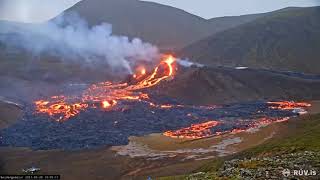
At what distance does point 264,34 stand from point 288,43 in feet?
55.9

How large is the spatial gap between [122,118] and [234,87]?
110 ft

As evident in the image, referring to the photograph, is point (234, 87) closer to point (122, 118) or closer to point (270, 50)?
point (122, 118)

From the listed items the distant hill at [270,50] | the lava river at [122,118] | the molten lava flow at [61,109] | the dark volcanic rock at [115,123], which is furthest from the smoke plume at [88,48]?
the dark volcanic rock at [115,123]

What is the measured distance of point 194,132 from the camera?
205ft

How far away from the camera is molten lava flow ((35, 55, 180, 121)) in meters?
81.6

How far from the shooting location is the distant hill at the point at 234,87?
94.5m

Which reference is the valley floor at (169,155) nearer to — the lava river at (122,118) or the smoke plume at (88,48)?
the lava river at (122,118)

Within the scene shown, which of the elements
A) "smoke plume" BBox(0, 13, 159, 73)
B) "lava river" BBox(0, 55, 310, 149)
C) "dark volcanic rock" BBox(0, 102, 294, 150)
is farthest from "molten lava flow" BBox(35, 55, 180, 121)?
"smoke plume" BBox(0, 13, 159, 73)

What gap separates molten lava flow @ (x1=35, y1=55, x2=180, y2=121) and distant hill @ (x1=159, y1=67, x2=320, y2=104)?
7236 mm

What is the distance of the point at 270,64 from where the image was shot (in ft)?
558

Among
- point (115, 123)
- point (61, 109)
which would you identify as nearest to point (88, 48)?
point (61, 109)

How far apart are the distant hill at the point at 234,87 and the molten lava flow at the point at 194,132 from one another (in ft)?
80.1

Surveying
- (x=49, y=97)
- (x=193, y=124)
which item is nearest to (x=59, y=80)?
(x=49, y=97)

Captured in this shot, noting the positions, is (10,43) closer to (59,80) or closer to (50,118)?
(59,80)
